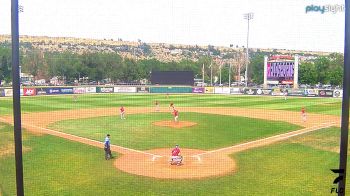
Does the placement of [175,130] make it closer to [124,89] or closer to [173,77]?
[173,77]

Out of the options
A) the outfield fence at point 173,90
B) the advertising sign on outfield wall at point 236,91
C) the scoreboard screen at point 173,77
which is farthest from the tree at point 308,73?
the scoreboard screen at point 173,77

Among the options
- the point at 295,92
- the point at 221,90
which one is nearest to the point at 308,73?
the point at 295,92

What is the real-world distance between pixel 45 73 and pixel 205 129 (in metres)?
19.0

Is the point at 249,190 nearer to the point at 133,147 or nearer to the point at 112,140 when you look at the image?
the point at 133,147

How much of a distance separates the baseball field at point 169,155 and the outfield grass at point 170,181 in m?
0.02

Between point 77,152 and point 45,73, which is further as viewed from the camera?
point 45,73

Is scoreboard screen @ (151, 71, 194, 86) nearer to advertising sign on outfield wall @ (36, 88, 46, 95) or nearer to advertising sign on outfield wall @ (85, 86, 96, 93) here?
advertising sign on outfield wall @ (85, 86, 96, 93)

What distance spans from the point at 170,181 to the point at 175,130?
581cm

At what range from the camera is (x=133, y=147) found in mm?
9805

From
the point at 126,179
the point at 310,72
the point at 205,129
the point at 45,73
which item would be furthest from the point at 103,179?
the point at 310,72

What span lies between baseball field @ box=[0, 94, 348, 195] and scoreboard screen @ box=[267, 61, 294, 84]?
38.7 feet

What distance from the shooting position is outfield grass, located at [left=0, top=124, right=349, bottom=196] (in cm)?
622

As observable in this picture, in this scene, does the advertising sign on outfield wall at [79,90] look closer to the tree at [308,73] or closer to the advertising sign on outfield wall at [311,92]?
the advertising sign on outfield wall at [311,92]

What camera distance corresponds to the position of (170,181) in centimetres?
668
